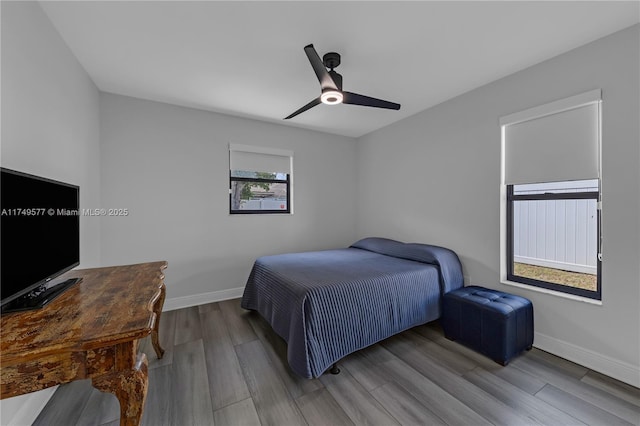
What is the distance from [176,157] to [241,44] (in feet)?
5.82

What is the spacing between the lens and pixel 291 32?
1.87m

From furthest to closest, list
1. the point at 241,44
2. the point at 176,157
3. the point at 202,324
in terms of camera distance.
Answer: the point at 176,157 < the point at 202,324 < the point at 241,44

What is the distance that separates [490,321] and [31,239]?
304 cm

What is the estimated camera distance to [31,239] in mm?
1219

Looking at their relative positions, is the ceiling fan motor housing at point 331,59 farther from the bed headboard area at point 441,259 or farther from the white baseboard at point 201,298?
the white baseboard at point 201,298

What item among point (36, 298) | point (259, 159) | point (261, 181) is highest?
point (259, 159)

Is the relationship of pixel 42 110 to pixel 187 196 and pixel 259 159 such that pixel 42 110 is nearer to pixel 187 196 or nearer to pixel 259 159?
pixel 187 196

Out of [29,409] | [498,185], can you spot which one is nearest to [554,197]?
[498,185]

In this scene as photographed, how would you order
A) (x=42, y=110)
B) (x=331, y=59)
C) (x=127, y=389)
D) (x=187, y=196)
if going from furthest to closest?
1. (x=187, y=196)
2. (x=331, y=59)
3. (x=42, y=110)
4. (x=127, y=389)

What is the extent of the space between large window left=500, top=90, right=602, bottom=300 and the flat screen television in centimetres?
347

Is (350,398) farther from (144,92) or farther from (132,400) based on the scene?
(144,92)

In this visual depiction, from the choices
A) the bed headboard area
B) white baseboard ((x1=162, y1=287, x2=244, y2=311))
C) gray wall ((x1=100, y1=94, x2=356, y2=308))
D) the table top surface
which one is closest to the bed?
Result: the bed headboard area

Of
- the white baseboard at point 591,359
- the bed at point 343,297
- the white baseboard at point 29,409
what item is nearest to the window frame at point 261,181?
the bed at point 343,297

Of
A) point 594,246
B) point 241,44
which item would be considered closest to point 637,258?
point 594,246
